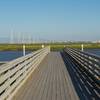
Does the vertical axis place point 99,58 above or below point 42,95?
above

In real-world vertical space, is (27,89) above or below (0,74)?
below

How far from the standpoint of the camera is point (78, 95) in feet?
36.3

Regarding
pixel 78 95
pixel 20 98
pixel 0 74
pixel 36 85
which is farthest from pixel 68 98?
pixel 36 85

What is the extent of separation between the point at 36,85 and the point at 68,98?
3408 millimetres

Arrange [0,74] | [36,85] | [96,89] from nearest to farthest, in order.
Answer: [0,74], [96,89], [36,85]

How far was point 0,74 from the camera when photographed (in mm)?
9922

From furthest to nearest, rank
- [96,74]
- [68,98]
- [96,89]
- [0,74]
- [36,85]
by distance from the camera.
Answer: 1. [36,85]
2. [96,74]
3. [96,89]
4. [68,98]
5. [0,74]

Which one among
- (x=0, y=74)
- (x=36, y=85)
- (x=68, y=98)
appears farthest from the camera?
(x=36, y=85)

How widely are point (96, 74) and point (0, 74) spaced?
362 cm

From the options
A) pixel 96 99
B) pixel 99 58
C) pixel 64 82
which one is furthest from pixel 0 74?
pixel 64 82

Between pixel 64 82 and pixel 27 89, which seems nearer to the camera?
pixel 27 89

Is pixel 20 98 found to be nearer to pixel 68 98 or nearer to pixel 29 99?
pixel 29 99

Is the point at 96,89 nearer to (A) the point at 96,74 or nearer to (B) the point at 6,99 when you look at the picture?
(A) the point at 96,74

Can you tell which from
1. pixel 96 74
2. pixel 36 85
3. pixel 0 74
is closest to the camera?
pixel 0 74
